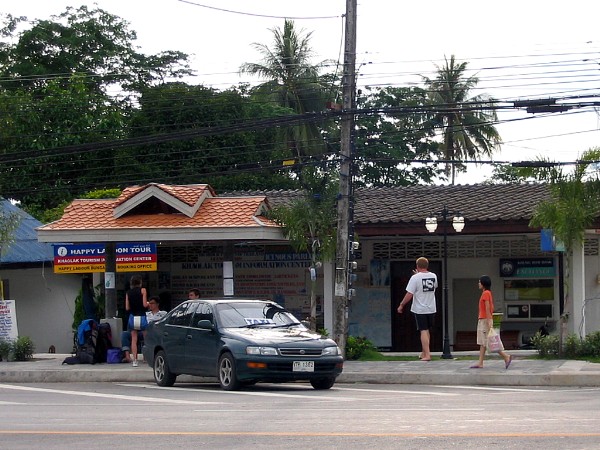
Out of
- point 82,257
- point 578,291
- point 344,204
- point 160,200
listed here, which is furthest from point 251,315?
point 578,291

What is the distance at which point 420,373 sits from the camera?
19.1 m

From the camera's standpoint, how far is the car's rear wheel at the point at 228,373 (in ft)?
56.8

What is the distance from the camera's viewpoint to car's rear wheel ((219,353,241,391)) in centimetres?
1730

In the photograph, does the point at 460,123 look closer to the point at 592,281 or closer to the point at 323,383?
the point at 592,281

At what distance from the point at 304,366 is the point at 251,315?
1.79 m

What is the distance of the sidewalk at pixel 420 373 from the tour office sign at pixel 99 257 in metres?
2.15

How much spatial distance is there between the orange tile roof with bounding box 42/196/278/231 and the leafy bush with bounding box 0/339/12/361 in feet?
9.89

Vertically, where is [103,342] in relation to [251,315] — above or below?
below

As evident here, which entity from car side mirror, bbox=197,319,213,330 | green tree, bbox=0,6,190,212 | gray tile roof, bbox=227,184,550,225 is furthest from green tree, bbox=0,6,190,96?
car side mirror, bbox=197,319,213,330

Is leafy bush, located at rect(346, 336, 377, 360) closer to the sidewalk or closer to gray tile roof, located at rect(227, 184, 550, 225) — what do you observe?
the sidewalk

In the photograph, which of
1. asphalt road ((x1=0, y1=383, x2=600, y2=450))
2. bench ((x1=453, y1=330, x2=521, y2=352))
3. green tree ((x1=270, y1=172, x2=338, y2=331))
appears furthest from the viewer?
bench ((x1=453, y1=330, x2=521, y2=352))

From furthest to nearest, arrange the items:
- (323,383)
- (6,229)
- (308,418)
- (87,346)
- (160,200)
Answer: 1. (6,229)
2. (160,200)
3. (87,346)
4. (323,383)
5. (308,418)

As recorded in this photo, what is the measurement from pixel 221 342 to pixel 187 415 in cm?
438

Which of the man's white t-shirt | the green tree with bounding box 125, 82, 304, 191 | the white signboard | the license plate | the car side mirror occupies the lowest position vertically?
the license plate
